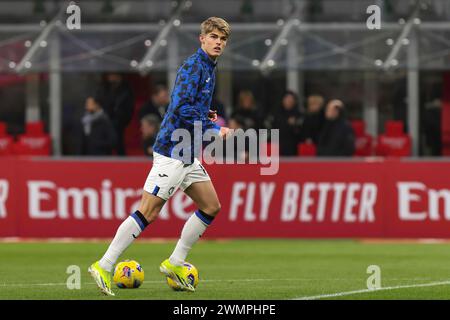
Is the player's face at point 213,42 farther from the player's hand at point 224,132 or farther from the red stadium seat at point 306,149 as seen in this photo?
the red stadium seat at point 306,149

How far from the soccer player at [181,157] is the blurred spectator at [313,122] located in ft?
32.1

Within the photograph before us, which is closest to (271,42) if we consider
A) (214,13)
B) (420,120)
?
(214,13)

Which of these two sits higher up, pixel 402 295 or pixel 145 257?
pixel 402 295

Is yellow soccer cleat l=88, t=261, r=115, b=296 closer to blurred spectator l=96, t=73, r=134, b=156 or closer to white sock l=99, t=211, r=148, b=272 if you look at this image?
white sock l=99, t=211, r=148, b=272

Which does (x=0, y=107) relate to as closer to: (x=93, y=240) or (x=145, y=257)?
(x=93, y=240)

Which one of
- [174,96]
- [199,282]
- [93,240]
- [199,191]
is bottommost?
[93,240]

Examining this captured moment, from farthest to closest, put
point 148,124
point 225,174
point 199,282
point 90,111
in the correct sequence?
point 90,111, point 148,124, point 225,174, point 199,282

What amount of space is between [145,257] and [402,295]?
5.55 meters

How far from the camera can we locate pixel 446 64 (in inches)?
931

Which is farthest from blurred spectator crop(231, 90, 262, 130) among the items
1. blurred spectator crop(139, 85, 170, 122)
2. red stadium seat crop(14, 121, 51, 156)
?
red stadium seat crop(14, 121, 51, 156)

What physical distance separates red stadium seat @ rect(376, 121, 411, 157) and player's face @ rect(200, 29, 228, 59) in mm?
12049

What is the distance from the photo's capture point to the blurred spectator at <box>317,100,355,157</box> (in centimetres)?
2078
